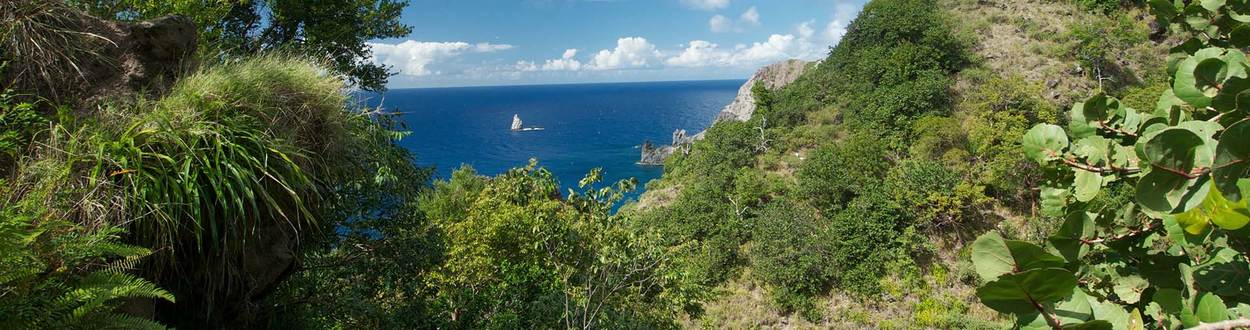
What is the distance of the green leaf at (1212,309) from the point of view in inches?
47.7

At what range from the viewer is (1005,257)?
1.16 meters

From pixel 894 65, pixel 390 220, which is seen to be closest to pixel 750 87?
pixel 894 65

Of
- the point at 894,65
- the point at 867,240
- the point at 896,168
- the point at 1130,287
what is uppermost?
the point at 894,65

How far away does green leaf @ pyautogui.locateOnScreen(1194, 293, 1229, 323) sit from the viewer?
121 centimetres

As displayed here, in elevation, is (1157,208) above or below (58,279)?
above

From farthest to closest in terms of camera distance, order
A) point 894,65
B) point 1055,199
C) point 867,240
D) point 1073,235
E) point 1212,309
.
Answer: point 894,65 → point 867,240 → point 1055,199 → point 1073,235 → point 1212,309

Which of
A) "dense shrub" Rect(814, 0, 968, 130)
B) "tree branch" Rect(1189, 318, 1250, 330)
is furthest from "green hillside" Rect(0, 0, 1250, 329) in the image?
"dense shrub" Rect(814, 0, 968, 130)

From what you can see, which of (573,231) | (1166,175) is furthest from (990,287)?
(573,231)

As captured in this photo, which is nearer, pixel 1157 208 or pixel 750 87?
pixel 1157 208

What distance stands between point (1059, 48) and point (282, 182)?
120ft

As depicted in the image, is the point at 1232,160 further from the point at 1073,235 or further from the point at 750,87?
the point at 750,87

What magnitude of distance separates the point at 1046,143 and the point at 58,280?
13.3 ft

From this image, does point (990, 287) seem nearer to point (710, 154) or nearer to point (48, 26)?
point (48, 26)

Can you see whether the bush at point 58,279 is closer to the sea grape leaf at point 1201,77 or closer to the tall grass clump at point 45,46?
the tall grass clump at point 45,46
